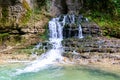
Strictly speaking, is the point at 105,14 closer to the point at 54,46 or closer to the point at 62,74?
the point at 54,46

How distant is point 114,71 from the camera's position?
427 inches

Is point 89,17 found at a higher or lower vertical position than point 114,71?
higher

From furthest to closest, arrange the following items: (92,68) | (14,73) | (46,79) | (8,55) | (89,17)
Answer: (89,17) < (8,55) < (92,68) < (14,73) < (46,79)

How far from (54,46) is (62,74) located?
13.3 ft

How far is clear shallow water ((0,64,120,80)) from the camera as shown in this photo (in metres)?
9.96

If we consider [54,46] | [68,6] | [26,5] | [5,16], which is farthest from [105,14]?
→ [5,16]

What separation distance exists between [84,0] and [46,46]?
5.31 metres

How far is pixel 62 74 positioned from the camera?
10.5 metres

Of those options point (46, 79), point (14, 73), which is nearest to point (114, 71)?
point (46, 79)

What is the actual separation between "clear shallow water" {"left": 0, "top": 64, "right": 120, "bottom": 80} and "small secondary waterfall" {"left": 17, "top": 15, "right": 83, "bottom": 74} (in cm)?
52

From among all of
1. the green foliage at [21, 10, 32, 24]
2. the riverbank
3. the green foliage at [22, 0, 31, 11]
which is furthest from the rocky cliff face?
the riverbank

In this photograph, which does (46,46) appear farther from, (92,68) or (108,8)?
(108,8)

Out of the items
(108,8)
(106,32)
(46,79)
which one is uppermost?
(108,8)

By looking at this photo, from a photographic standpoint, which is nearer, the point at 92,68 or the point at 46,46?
the point at 92,68
